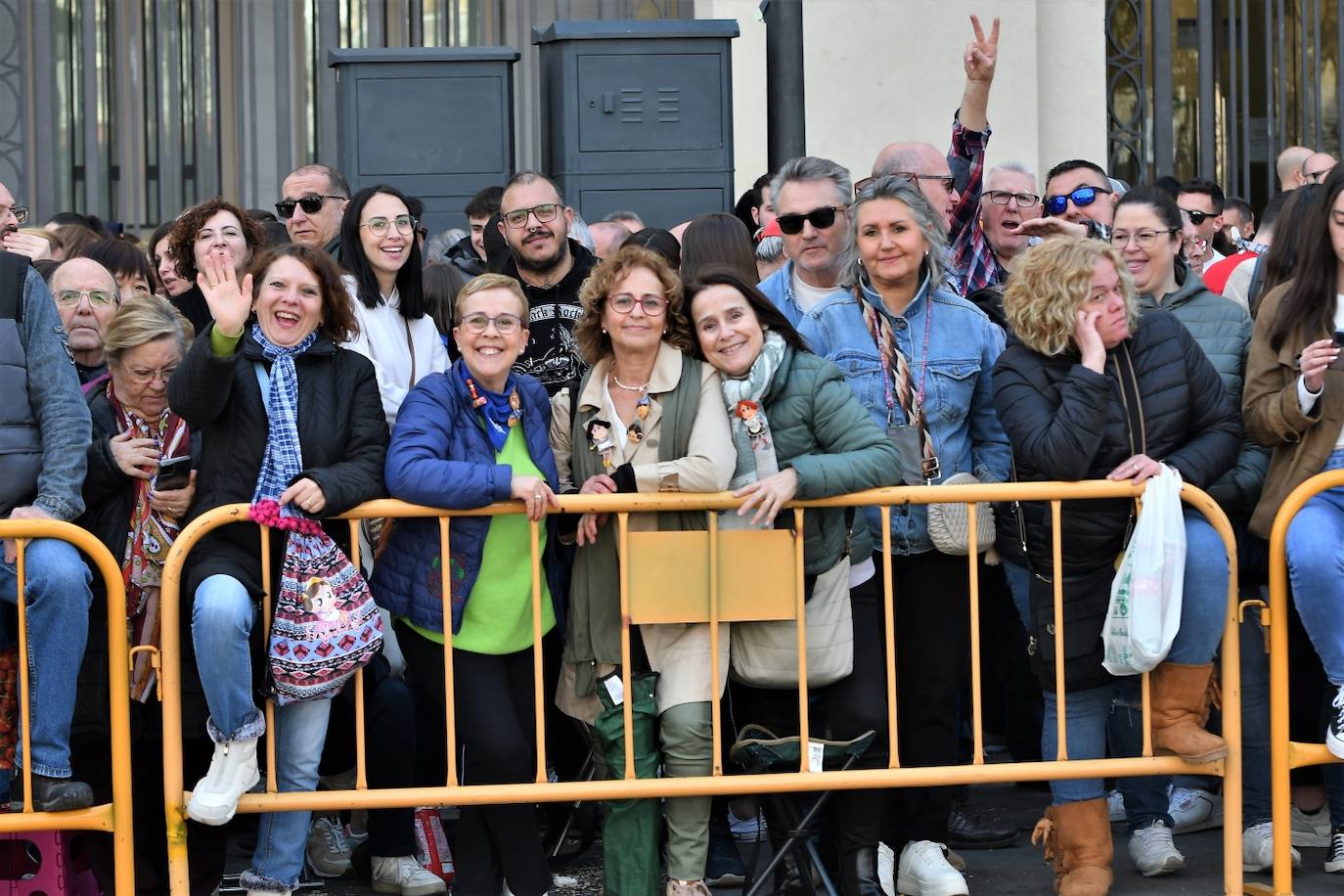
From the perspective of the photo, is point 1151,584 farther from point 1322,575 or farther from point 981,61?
point 981,61

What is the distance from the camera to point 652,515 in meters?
5.60

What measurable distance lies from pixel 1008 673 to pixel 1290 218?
2.00m

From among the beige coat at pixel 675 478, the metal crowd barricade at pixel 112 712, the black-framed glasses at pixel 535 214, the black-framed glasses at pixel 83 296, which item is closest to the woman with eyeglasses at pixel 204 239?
the black-framed glasses at pixel 83 296

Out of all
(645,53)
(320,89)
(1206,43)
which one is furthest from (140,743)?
(1206,43)

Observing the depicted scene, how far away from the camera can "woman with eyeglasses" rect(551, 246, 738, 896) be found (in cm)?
555

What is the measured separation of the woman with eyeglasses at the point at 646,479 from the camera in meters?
5.55

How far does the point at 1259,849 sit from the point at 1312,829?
1.64 ft

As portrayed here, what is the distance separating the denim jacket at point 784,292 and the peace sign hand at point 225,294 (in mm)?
1826

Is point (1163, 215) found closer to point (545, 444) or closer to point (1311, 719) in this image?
point (1311, 719)

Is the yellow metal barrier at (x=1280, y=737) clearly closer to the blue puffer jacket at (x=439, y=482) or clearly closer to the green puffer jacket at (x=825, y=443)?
the green puffer jacket at (x=825, y=443)

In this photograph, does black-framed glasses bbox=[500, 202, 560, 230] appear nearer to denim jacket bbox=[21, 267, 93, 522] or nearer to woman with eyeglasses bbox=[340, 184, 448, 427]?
woman with eyeglasses bbox=[340, 184, 448, 427]

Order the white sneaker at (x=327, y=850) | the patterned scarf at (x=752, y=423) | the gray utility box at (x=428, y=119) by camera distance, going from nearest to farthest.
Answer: the patterned scarf at (x=752, y=423)
the white sneaker at (x=327, y=850)
the gray utility box at (x=428, y=119)

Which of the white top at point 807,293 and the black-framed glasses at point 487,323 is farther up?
the white top at point 807,293

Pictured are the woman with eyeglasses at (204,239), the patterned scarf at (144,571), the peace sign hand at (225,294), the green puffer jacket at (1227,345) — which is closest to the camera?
the peace sign hand at (225,294)
